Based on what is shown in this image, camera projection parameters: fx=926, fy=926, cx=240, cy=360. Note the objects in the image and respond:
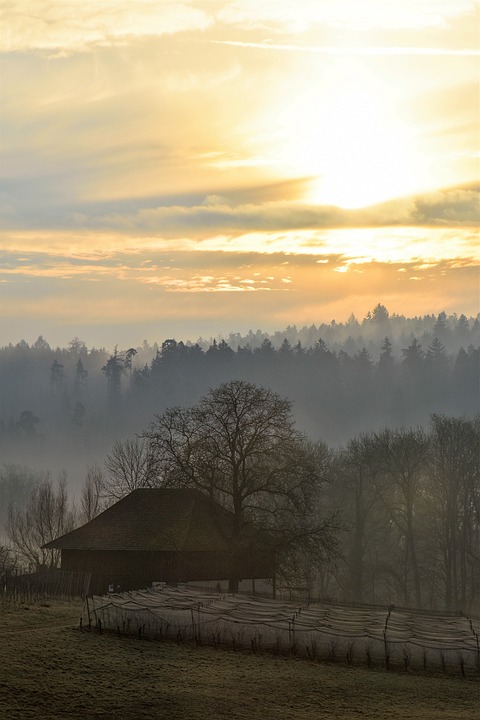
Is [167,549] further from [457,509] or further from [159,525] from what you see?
[457,509]

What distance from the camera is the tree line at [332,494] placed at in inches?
2199

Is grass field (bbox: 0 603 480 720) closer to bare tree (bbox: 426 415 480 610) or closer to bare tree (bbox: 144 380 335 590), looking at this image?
bare tree (bbox: 144 380 335 590)

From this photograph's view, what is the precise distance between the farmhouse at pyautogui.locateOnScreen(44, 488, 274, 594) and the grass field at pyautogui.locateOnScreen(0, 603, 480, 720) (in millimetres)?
18674

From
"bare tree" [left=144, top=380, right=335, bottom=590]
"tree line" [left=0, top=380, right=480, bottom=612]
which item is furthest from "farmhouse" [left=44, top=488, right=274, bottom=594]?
"tree line" [left=0, top=380, right=480, bottom=612]

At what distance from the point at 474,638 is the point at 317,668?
684cm

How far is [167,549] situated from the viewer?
2275 inches

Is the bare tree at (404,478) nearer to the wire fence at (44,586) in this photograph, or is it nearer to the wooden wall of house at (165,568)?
the wooden wall of house at (165,568)

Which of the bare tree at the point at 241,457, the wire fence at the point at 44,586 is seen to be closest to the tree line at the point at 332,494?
the bare tree at the point at 241,457

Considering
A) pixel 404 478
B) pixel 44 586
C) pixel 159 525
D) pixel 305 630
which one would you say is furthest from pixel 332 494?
pixel 305 630

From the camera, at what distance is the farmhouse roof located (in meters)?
A: 58.2

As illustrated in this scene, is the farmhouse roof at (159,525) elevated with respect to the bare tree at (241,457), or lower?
lower

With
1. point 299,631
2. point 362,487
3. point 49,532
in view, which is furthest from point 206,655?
point 49,532

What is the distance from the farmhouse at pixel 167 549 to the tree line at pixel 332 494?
1166 millimetres

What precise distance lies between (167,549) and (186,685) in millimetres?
26052
